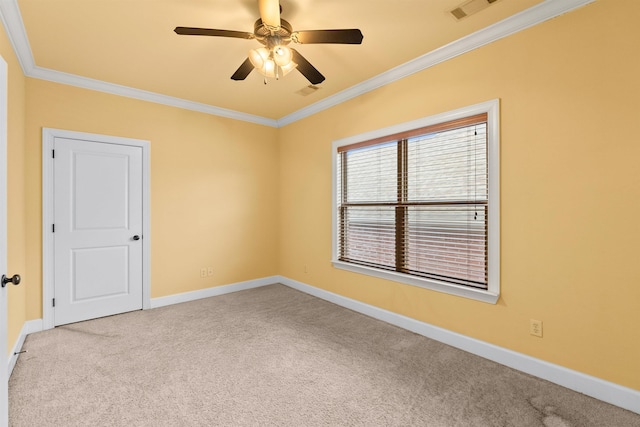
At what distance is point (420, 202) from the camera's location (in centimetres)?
316

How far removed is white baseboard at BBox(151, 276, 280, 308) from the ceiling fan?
299cm

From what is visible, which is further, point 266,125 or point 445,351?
point 266,125

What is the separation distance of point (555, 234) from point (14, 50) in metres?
4.74

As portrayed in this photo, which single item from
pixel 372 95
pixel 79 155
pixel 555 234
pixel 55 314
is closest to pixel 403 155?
pixel 372 95

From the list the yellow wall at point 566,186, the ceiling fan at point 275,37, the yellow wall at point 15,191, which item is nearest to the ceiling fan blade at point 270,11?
the ceiling fan at point 275,37

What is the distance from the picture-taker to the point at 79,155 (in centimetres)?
347

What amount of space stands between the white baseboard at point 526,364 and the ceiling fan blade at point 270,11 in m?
2.95

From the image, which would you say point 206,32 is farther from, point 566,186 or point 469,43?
point 566,186

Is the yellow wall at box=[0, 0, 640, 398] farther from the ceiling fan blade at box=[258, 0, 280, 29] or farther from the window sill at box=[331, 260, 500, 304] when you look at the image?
the ceiling fan blade at box=[258, 0, 280, 29]

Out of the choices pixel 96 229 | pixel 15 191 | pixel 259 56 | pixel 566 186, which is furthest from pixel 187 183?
pixel 566 186

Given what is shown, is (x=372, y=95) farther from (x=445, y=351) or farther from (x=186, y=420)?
(x=186, y=420)

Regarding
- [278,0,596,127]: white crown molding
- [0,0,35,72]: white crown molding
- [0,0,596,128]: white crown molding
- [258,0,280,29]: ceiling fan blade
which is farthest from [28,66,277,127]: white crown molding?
[258,0,280,29]: ceiling fan blade

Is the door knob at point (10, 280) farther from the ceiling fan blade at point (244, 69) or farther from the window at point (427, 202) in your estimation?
the window at point (427, 202)

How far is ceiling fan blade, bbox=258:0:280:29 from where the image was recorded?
2.04 meters
